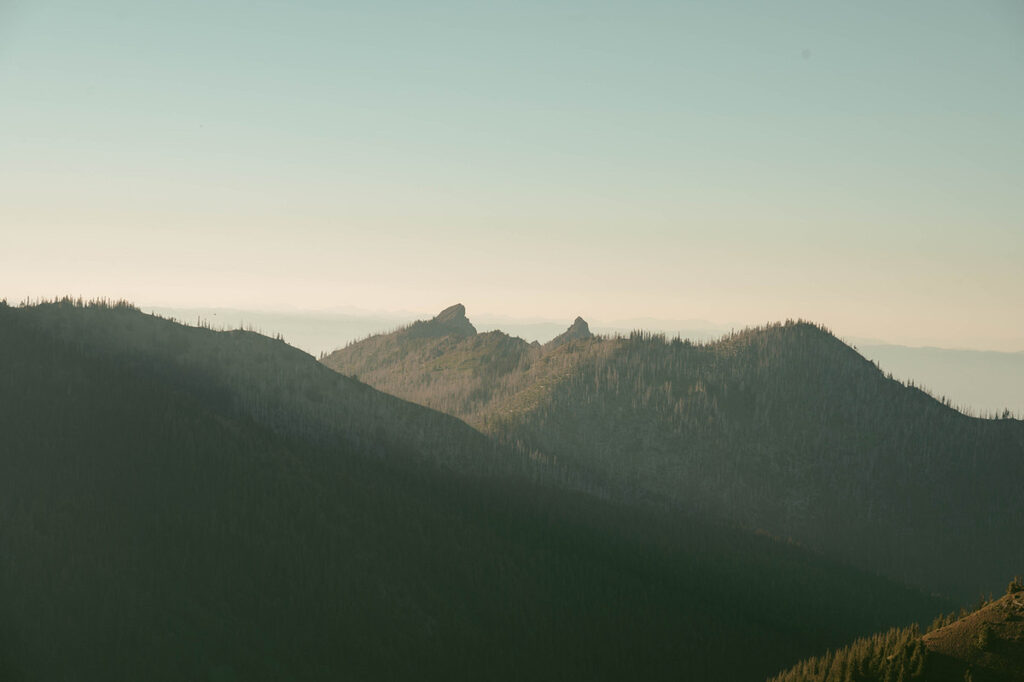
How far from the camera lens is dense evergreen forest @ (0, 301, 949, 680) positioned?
6319cm

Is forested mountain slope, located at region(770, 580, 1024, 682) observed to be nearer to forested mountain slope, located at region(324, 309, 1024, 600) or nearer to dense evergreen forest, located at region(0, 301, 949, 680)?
dense evergreen forest, located at region(0, 301, 949, 680)

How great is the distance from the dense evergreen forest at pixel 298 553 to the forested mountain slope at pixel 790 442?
37436mm

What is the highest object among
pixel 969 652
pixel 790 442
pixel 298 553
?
pixel 790 442

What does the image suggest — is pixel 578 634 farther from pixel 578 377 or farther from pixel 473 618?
pixel 578 377

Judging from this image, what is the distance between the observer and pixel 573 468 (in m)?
146

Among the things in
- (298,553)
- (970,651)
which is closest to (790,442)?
(298,553)

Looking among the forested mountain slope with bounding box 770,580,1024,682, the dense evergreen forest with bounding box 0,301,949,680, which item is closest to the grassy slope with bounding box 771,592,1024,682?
the forested mountain slope with bounding box 770,580,1024,682

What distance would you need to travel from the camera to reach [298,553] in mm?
78250

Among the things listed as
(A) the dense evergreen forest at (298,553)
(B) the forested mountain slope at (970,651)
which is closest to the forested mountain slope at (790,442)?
(A) the dense evergreen forest at (298,553)

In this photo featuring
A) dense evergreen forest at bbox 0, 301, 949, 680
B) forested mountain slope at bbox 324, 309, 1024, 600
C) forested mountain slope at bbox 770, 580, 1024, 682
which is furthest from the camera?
forested mountain slope at bbox 324, 309, 1024, 600

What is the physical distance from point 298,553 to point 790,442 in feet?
410

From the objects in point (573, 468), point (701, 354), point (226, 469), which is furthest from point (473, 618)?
point (701, 354)

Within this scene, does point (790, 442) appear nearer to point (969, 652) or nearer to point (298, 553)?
point (298, 553)

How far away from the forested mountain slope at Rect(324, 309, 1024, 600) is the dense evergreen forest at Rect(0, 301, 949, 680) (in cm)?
3744
